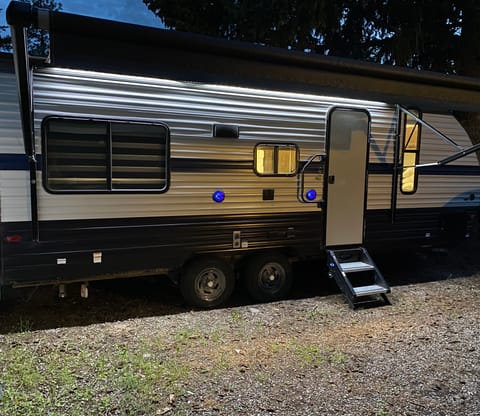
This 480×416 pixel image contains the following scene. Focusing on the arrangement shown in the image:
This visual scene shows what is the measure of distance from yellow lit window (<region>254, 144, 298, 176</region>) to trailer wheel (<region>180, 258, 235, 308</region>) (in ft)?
3.89

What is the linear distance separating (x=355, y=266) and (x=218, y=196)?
1.98 metres

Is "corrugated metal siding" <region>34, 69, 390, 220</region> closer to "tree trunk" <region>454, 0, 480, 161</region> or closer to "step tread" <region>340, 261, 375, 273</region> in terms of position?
"step tread" <region>340, 261, 375, 273</region>

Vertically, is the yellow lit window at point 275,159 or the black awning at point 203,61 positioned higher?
the black awning at point 203,61

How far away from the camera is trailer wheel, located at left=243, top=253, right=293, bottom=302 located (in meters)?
5.17

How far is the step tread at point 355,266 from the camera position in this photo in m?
5.32

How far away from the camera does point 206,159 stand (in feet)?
15.5

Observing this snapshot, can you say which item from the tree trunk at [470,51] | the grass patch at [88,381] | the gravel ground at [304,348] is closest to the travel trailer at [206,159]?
the gravel ground at [304,348]

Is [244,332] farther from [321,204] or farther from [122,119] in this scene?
[122,119]

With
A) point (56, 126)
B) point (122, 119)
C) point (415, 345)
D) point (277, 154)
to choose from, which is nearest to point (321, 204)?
point (277, 154)

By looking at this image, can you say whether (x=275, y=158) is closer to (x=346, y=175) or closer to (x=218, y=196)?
(x=218, y=196)

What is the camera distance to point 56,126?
408 centimetres

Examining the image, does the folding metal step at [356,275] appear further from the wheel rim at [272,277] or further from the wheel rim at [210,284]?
the wheel rim at [210,284]

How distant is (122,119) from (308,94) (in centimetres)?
221

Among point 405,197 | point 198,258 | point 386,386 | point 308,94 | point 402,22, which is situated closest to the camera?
point 386,386
